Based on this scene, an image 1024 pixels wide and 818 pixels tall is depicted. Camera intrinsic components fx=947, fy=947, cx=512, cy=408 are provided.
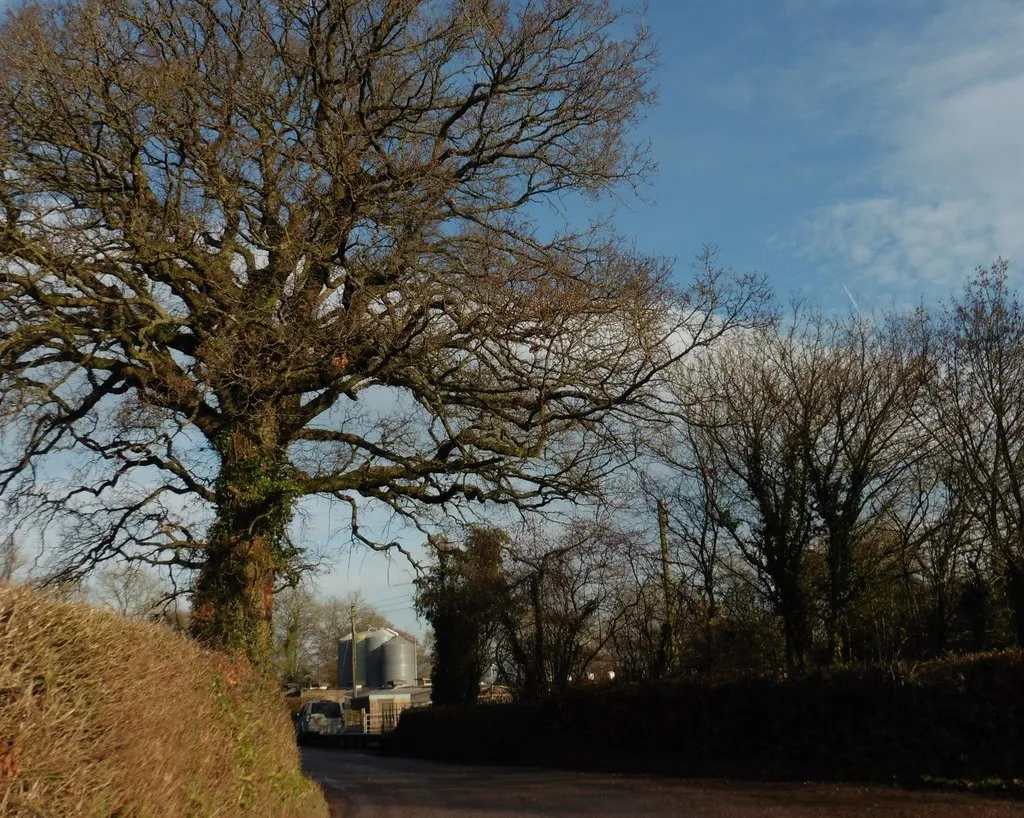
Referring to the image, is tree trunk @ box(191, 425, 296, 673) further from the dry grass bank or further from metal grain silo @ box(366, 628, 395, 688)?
metal grain silo @ box(366, 628, 395, 688)

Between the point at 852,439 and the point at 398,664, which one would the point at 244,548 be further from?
the point at 398,664

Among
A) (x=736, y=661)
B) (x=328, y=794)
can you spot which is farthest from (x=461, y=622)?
(x=328, y=794)

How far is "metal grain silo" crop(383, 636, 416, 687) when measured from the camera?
63.9m

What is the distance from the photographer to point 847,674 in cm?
1706

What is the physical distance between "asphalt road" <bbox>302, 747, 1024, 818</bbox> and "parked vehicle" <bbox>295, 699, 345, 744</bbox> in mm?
26957

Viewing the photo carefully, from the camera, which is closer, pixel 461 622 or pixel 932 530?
pixel 932 530

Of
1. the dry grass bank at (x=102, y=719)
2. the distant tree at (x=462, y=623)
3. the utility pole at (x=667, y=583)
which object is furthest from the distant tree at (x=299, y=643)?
the dry grass bank at (x=102, y=719)

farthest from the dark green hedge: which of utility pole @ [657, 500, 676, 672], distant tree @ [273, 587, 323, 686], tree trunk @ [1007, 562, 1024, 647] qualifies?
distant tree @ [273, 587, 323, 686]

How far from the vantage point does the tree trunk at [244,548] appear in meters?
15.6

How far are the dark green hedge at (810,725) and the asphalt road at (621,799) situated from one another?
45.7 inches

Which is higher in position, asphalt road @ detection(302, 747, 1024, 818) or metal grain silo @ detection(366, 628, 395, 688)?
metal grain silo @ detection(366, 628, 395, 688)

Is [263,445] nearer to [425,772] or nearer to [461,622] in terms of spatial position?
[425,772]

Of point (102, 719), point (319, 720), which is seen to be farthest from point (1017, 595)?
point (319, 720)

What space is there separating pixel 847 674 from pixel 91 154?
15179 millimetres
